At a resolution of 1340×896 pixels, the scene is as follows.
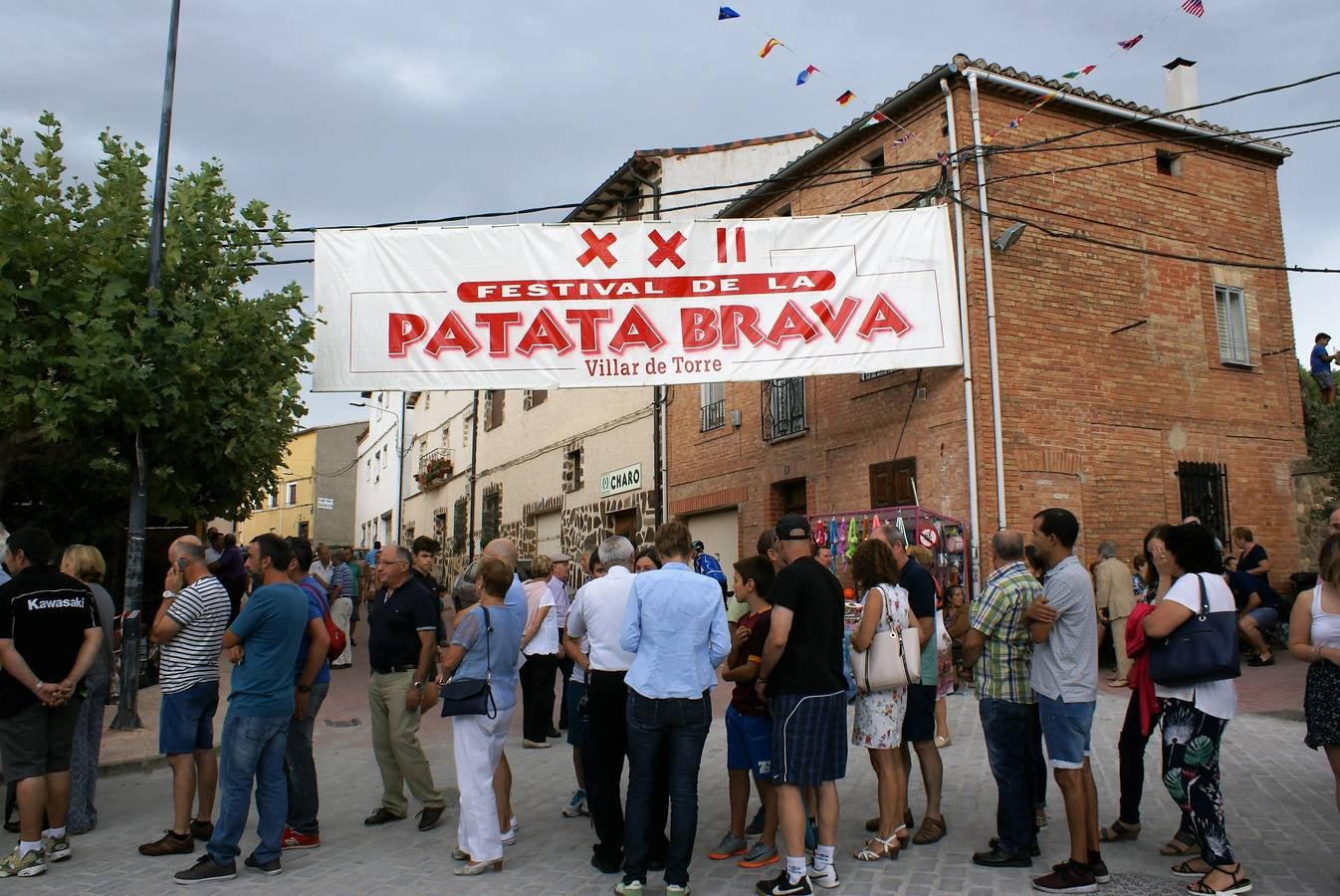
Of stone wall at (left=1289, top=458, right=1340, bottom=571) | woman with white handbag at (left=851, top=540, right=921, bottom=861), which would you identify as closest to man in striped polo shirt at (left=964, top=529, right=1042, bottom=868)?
woman with white handbag at (left=851, top=540, right=921, bottom=861)

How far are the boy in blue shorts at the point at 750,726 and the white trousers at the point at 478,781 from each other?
3.86 feet

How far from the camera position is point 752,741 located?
16.9ft

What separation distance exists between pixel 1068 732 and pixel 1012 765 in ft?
1.16

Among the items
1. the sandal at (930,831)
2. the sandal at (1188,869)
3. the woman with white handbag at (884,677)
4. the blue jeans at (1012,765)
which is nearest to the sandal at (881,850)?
the woman with white handbag at (884,677)

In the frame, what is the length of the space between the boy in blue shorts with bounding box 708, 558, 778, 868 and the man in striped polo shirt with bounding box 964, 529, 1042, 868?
1.04 meters

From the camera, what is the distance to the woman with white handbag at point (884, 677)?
517cm

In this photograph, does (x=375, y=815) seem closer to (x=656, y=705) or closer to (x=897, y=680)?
(x=656, y=705)

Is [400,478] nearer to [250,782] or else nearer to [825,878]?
[250,782]

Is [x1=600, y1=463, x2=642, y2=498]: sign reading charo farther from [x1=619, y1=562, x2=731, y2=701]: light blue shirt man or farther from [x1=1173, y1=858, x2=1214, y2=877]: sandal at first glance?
[x1=1173, y1=858, x2=1214, y2=877]: sandal

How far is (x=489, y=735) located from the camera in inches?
213

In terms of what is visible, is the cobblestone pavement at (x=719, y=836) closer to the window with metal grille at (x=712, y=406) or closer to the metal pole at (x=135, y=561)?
the metal pole at (x=135, y=561)

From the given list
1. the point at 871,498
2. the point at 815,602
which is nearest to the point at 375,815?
the point at 815,602

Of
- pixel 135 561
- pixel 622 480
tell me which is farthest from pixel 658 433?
pixel 135 561

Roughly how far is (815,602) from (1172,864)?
223 cm
